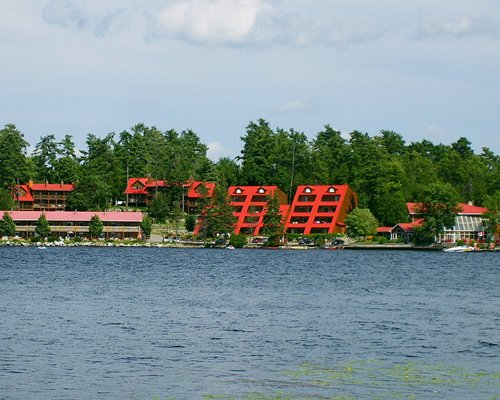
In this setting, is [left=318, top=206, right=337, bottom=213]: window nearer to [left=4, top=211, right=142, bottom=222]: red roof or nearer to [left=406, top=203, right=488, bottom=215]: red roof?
[left=406, top=203, right=488, bottom=215]: red roof

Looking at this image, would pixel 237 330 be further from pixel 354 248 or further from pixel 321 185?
pixel 321 185

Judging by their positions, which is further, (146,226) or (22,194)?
(22,194)

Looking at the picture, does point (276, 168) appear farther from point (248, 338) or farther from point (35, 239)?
point (248, 338)

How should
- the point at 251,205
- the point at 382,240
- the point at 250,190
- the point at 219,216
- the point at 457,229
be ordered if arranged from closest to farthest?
1. the point at 382,240
2. the point at 457,229
3. the point at 219,216
4. the point at 251,205
5. the point at 250,190

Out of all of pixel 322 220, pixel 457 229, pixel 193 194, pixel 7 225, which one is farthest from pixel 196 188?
pixel 457 229

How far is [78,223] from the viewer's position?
520 feet

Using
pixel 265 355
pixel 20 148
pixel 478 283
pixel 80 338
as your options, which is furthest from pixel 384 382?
pixel 20 148

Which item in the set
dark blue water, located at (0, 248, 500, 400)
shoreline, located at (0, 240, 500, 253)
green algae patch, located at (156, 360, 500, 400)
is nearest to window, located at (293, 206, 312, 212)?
shoreline, located at (0, 240, 500, 253)

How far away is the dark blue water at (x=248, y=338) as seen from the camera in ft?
91.5

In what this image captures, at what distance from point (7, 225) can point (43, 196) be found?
837 inches

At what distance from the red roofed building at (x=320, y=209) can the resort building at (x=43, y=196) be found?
44348mm

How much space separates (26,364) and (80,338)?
20.4 ft

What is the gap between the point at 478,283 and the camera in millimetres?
72312

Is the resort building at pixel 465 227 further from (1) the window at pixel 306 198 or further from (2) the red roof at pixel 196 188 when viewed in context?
(2) the red roof at pixel 196 188
